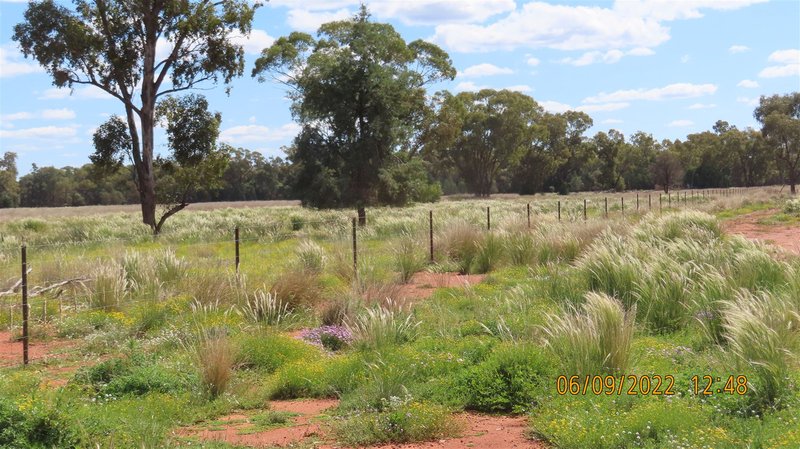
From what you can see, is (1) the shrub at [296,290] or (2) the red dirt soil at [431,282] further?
(2) the red dirt soil at [431,282]

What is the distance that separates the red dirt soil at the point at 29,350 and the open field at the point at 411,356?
0.04m

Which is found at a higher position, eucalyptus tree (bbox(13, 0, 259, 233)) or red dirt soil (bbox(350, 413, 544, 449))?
eucalyptus tree (bbox(13, 0, 259, 233))

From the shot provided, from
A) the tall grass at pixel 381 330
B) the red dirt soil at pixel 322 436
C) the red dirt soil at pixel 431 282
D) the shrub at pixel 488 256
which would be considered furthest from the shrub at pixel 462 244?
the red dirt soil at pixel 322 436

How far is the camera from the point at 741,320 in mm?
6461

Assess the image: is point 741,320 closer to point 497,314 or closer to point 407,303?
point 497,314

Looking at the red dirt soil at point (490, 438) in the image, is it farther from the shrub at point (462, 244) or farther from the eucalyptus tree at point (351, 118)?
the eucalyptus tree at point (351, 118)

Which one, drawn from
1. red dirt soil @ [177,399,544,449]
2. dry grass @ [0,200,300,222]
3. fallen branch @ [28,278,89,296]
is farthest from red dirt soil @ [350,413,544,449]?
dry grass @ [0,200,300,222]

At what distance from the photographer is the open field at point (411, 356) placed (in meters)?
5.55

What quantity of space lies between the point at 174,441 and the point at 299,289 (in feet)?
18.8

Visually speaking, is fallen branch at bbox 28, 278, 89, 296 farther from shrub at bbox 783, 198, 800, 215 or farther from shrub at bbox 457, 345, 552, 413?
shrub at bbox 783, 198, 800, 215

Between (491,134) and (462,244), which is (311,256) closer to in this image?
(462,244)
